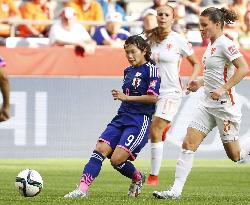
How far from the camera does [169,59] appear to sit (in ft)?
44.8

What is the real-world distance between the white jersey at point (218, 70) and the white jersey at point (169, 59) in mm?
2748

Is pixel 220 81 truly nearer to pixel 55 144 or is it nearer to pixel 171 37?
pixel 171 37

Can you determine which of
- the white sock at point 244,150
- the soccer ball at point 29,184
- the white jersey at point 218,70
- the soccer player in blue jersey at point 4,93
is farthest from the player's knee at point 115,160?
the soccer player in blue jersey at point 4,93

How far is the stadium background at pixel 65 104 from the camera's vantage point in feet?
58.6

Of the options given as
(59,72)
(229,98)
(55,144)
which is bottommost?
(55,144)

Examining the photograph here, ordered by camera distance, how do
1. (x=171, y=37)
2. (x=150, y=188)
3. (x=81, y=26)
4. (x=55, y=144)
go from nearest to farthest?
(x=150, y=188) < (x=171, y=37) < (x=55, y=144) < (x=81, y=26)

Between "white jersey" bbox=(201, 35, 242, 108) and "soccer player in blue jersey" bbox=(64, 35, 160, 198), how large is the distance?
1.92ft

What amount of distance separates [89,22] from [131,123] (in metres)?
9.09

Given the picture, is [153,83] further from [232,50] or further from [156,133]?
[156,133]

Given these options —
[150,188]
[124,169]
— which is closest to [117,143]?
[124,169]

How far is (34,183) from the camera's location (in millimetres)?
10555

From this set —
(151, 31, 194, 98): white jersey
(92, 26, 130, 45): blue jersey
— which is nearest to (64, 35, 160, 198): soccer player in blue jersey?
(151, 31, 194, 98): white jersey

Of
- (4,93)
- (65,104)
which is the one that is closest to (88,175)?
(4,93)

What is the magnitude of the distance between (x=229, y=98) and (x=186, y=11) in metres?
11.0
